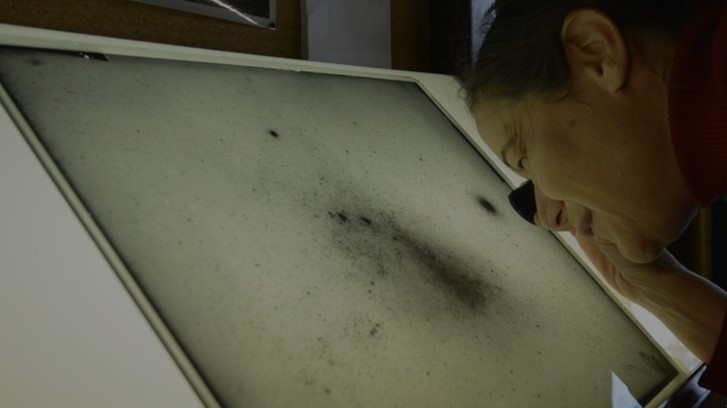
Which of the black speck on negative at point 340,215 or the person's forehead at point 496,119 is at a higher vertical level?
the person's forehead at point 496,119

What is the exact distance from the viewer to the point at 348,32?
1.24 m

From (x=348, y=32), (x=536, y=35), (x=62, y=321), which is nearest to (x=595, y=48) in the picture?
(x=536, y=35)

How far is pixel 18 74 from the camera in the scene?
0.61m

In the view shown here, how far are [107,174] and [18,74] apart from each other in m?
0.16

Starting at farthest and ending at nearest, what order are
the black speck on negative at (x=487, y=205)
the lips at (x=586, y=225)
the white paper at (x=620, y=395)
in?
the black speck on negative at (x=487, y=205) < the lips at (x=586, y=225) < the white paper at (x=620, y=395)

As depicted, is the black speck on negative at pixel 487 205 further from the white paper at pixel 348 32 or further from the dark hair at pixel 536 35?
the white paper at pixel 348 32

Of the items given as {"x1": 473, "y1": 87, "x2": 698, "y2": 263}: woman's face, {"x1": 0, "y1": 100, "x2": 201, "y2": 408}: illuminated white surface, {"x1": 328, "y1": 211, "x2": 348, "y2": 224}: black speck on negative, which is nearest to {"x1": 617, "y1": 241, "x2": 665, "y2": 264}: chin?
{"x1": 473, "y1": 87, "x2": 698, "y2": 263}: woman's face

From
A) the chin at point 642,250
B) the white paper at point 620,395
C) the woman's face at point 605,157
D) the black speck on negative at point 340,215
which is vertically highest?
the woman's face at point 605,157

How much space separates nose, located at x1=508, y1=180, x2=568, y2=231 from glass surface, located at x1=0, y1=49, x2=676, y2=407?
31mm

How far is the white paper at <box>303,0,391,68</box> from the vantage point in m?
1.17

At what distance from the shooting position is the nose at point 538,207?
2.79 feet

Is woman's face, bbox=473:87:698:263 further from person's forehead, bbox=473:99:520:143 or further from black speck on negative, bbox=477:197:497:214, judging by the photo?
black speck on negative, bbox=477:197:497:214

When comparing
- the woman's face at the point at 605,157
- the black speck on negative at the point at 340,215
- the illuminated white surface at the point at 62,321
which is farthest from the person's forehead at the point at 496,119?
the illuminated white surface at the point at 62,321

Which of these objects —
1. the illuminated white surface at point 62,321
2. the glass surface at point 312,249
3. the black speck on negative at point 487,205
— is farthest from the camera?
the black speck on negative at point 487,205
